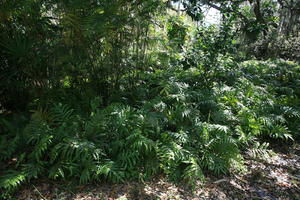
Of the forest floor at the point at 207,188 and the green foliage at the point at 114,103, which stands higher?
the green foliage at the point at 114,103

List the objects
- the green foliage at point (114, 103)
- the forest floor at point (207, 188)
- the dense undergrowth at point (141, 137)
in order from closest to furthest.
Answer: the forest floor at point (207, 188) < the dense undergrowth at point (141, 137) < the green foliage at point (114, 103)

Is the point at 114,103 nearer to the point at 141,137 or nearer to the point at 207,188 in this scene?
the point at 141,137

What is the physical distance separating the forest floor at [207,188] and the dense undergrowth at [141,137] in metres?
0.11

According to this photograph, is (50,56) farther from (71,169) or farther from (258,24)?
(258,24)

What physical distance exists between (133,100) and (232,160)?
190 centimetres

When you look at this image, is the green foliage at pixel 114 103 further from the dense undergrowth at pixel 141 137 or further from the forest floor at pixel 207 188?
the forest floor at pixel 207 188

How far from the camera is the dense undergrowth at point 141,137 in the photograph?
2789 mm

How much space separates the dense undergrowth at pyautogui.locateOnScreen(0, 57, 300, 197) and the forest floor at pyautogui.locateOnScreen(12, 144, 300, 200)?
114 millimetres

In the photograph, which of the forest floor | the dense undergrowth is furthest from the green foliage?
the forest floor

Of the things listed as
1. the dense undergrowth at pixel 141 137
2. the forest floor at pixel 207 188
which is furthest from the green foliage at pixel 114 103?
the forest floor at pixel 207 188

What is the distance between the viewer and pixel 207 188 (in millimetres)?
2955

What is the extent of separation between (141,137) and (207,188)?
3.41 feet

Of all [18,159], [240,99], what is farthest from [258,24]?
[18,159]

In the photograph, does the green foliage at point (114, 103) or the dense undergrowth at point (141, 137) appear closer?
the dense undergrowth at point (141, 137)
